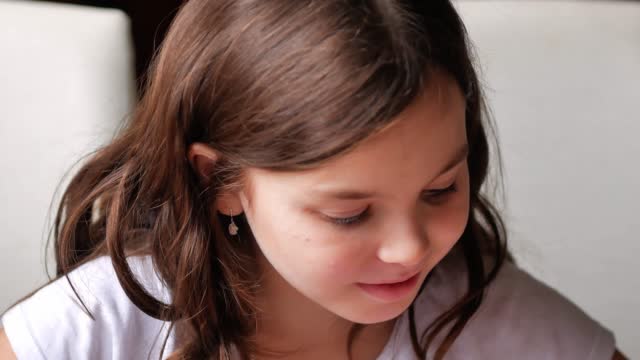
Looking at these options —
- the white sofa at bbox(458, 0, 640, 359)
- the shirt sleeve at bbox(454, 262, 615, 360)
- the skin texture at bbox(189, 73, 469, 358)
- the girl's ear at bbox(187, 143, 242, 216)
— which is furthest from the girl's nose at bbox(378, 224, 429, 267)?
the white sofa at bbox(458, 0, 640, 359)

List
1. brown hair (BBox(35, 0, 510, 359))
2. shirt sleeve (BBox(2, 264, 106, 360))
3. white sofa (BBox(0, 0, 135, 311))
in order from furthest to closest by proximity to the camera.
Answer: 1. white sofa (BBox(0, 0, 135, 311))
2. shirt sleeve (BBox(2, 264, 106, 360))
3. brown hair (BBox(35, 0, 510, 359))

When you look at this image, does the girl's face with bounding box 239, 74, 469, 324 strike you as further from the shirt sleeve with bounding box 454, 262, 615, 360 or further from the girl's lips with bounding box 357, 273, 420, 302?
the shirt sleeve with bounding box 454, 262, 615, 360

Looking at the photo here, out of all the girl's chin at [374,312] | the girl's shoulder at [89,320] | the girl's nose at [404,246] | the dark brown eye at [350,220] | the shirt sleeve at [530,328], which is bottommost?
the shirt sleeve at [530,328]

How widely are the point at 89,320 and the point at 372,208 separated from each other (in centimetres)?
31

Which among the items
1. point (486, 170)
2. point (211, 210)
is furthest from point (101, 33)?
point (486, 170)

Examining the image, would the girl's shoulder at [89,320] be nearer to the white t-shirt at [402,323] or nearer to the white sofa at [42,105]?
the white t-shirt at [402,323]

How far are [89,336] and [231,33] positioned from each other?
0.32 metres

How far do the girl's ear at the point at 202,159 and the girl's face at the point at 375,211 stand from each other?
0.12 ft

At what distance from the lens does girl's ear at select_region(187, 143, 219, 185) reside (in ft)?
2.75

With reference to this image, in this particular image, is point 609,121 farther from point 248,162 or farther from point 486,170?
point 248,162

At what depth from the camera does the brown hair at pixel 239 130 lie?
29.2 inches

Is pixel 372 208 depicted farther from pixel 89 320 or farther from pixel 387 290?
pixel 89 320

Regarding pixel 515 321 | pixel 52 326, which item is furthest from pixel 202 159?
pixel 515 321

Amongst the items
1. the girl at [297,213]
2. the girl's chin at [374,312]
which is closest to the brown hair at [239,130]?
the girl at [297,213]
